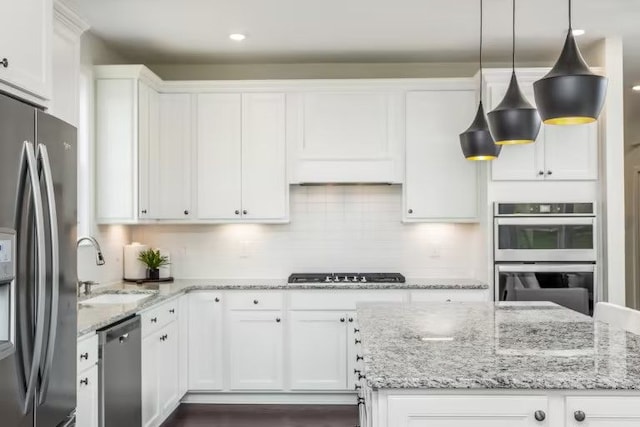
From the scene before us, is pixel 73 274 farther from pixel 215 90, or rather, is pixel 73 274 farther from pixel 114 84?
pixel 215 90

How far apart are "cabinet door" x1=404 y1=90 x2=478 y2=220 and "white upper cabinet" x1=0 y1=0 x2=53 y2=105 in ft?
9.64

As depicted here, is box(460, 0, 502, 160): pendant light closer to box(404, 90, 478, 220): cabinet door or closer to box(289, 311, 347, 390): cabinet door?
box(404, 90, 478, 220): cabinet door

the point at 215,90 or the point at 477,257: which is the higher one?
the point at 215,90

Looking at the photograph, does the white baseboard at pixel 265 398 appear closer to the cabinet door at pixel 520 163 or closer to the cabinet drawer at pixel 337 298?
the cabinet drawer at pixel 337 298

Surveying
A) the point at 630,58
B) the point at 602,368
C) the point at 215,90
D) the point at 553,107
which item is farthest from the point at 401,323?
the point at 630,58

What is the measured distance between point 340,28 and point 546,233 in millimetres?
2084

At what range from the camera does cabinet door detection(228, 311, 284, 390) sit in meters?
4.36

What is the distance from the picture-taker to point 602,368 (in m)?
1.86

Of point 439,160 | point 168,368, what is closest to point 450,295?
point 439,160

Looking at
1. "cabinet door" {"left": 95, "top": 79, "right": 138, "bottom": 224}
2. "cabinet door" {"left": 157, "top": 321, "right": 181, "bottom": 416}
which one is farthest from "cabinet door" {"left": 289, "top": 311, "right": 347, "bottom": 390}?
"cabinet door" {"left": 95, "top": 79, "right": 138, "bottom": 224}

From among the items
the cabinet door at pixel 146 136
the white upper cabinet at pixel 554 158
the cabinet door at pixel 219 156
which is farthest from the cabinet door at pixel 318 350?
the white upper cabinet at pixel 554 158

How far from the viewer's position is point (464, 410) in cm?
178

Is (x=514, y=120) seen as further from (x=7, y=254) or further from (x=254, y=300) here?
(x=254, y=300)

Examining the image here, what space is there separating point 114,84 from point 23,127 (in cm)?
255
